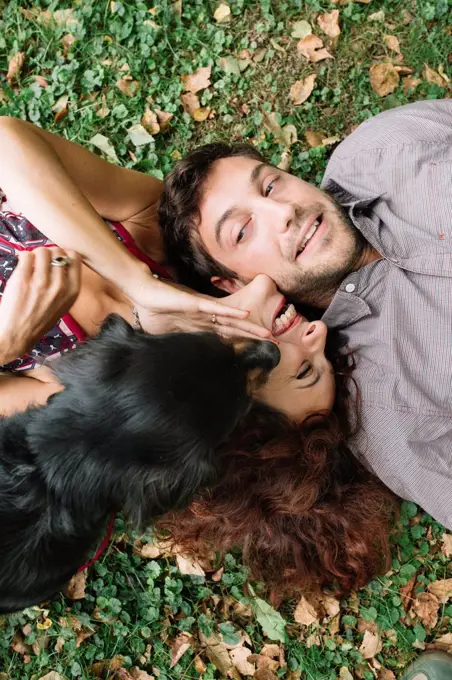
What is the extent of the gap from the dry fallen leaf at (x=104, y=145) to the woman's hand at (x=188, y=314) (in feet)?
6.26

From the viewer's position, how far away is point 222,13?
4371 mm

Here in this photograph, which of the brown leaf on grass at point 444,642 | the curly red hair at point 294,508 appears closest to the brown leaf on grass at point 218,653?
the curly red hair at point 294,508

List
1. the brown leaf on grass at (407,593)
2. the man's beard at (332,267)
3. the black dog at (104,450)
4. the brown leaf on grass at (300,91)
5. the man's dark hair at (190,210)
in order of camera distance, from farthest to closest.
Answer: the brown leaf on grass at (300,91) → the brown leaf on grass at (407,593) → the man's dark hair at (190,210) → the man's beard at (332,267) → the black dog at (104,450)

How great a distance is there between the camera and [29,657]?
3.80 meters

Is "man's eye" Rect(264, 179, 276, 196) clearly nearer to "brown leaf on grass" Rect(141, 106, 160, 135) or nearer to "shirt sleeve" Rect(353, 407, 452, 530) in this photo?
"shirt sleeve" Rect(353, 407, 452, 530)

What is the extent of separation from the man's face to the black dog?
3.64 feet

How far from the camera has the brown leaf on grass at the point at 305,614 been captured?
3773mm

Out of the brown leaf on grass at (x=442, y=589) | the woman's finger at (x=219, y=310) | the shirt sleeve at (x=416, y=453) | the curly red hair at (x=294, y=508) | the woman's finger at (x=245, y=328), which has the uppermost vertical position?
the woman's finger at (x=219, y=310)

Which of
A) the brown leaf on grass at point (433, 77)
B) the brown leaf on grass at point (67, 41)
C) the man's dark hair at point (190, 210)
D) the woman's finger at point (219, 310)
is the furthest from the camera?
the brown leaf on grass at point (67, 41)

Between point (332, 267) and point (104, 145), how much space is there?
2.12 m

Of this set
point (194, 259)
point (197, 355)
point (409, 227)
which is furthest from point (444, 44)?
point (197, 355)

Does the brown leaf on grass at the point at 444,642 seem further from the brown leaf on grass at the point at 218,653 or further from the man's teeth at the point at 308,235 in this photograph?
the man's teeth at the point at 308,235

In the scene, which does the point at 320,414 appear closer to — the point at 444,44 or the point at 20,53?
the point at 444,44

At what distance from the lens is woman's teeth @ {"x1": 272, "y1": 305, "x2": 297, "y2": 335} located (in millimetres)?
3062
